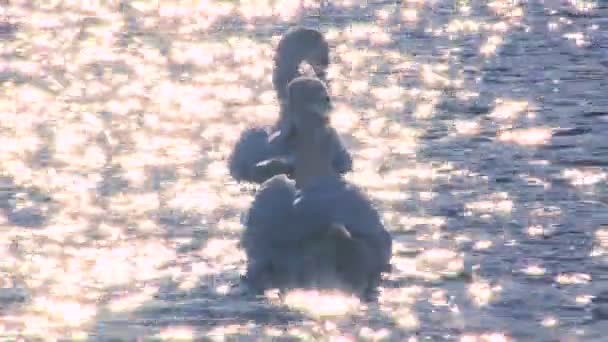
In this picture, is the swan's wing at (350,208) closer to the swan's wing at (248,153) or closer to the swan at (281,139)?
the swan at (281,139)

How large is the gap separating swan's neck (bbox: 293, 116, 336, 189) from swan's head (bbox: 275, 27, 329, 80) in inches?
393

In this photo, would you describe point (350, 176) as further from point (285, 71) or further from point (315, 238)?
point (315, 238)

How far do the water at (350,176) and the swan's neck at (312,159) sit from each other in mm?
1635

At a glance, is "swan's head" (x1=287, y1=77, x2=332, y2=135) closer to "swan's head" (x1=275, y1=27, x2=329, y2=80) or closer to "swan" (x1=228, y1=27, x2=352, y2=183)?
"swan" (x1=228, y1=27, x2=352, y2=183)

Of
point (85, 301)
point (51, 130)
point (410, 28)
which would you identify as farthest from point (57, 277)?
point (410, 28)

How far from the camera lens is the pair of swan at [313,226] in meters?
23.2

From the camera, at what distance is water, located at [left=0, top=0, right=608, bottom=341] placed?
2342 centimetres

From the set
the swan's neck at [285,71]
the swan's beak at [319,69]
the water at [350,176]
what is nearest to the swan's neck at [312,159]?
the water at [350,176]

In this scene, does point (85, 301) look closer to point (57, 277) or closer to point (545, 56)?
point (57, 277)

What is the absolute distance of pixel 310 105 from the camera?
2528 cm

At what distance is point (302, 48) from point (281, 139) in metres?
5.28

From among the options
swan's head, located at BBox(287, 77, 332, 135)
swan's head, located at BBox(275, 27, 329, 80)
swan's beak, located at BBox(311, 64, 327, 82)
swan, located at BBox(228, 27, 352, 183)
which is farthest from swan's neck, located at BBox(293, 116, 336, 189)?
swan's beak, located at BBox(311, 64, 327, 82)

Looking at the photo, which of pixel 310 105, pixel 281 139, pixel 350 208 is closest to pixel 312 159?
pixel 310 105

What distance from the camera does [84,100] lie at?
42.1 metres
